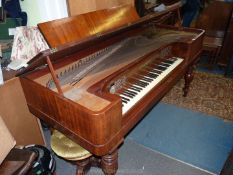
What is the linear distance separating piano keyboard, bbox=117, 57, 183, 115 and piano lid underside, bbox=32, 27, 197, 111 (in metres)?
0.16

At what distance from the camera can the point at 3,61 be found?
5.70 feet

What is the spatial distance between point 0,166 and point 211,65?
3.56 m

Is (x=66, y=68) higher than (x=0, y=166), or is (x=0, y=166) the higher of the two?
(x=66, y=68)

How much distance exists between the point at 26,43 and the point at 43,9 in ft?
2.01

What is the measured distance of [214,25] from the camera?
364cm

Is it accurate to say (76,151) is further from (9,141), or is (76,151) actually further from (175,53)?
(175,53)

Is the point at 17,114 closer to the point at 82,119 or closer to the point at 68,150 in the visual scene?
the point at 68,150

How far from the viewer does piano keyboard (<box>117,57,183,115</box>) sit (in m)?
1.46

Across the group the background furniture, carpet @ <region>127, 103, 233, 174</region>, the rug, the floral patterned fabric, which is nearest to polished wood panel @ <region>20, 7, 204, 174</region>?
the background furniture

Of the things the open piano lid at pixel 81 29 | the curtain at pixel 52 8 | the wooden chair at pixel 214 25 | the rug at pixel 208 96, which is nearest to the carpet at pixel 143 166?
the rug at pixel 208 96

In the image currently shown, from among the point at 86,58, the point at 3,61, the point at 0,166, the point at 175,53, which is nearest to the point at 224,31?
the point at 175,53

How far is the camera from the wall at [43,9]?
2.15 m

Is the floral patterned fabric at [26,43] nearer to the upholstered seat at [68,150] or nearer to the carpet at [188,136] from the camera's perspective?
the upholstered seat at [68,150]

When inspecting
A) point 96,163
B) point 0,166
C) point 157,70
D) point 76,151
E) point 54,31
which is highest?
point 54,31
